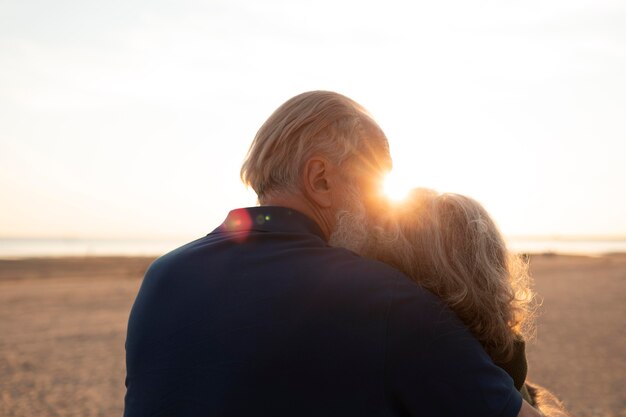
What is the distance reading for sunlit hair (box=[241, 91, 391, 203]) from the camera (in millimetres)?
2100

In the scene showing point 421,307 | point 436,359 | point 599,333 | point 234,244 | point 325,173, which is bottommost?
point 599,333

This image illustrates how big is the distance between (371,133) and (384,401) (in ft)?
3.27

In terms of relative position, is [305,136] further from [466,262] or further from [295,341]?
[295,341]

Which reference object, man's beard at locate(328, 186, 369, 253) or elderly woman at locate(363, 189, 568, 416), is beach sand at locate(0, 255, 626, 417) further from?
man's beard at locate(328, 186, 369, 253)

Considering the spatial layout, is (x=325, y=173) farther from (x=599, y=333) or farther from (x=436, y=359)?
(x=599, y=333)

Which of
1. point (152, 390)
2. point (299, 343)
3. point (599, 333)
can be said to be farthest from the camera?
point (599, 333)

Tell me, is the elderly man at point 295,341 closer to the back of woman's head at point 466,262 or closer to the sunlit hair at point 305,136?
the back of woman's head at point 466,262

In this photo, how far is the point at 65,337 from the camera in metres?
13.5

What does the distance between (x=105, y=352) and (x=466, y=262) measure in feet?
36.4

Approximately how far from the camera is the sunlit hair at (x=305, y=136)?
2.10 metres

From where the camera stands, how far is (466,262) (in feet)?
6.53

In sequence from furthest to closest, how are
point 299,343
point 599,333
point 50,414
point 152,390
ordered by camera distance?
point 599,333 < point 50,414 < point 152,390 < point 299,343

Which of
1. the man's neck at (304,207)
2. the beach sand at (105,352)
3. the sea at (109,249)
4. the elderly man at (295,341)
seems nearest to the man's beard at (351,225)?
the man's neck at (304,207)

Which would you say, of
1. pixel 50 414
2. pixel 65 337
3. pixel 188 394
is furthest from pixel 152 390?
pixel 65 337
